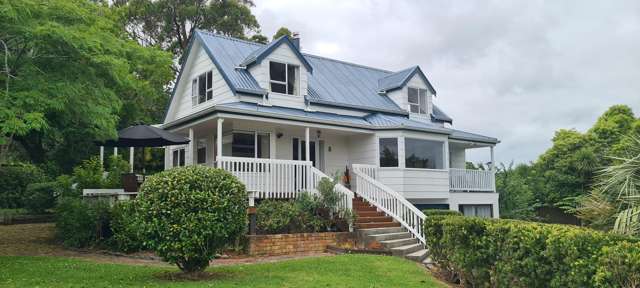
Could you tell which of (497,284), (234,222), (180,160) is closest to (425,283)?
(497,284)

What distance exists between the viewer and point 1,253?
12.3 meters

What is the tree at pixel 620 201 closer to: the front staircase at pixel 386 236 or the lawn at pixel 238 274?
the lawn at pixel 238 274

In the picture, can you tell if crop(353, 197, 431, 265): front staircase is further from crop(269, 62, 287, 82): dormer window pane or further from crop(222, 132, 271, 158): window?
crop(269, 62, 287, 82): dormer window pane

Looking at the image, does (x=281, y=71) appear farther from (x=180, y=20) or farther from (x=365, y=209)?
(x=180, y=20)

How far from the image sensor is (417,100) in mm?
23297

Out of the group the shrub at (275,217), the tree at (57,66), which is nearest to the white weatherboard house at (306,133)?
the shrub at (275,217)

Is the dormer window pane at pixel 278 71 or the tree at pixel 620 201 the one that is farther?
the dormer window pane at pixel 278 71

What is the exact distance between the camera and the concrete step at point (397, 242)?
1429cm

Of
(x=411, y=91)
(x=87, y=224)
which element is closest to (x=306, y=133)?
(x=87, y=224)

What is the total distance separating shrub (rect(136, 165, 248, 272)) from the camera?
8.98m

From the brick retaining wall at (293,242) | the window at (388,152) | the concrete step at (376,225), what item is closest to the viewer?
the brick retaining wall at (293,242)

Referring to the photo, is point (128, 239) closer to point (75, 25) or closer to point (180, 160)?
point (75, 25)

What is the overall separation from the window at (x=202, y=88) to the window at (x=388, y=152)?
263 inches

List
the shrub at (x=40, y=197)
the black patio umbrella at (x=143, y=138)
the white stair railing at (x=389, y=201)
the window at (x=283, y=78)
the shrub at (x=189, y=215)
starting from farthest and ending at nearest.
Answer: the window at (x=283, y=78)
the shrub at (x=40, y=197)
the black patio umbrella at (x=143, y=138)
the white stair railing at (x=389, y=201)
the shrub at (x=189, y=215)
